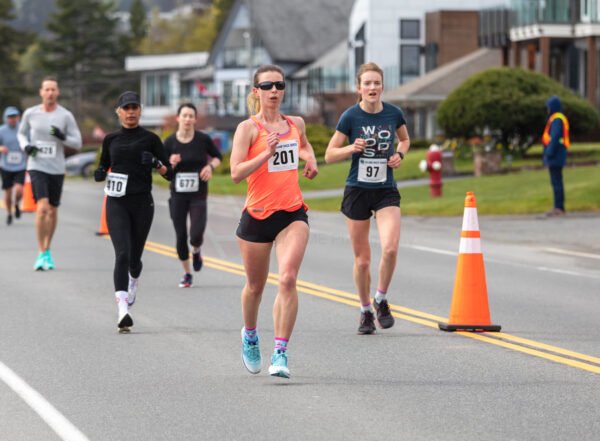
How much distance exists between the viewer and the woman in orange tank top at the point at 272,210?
7.56 m

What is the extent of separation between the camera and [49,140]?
1379cm

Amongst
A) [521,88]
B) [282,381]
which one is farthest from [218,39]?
[282,381]

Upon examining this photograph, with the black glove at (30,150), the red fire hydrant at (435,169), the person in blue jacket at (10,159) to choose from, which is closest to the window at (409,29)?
the red fire hydrant at (435,169)

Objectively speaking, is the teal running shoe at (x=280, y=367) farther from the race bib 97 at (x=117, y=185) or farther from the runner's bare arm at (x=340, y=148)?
the race bib 97 at (x=117, y=185)

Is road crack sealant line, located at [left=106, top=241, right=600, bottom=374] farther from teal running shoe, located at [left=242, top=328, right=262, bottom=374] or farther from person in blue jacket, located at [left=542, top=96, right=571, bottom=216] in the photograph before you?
person in blue jacket, located at [left=542, top=96, right=571, bottom=216]

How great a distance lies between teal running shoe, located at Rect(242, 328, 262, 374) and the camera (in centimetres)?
775

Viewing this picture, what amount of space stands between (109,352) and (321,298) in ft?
11.3

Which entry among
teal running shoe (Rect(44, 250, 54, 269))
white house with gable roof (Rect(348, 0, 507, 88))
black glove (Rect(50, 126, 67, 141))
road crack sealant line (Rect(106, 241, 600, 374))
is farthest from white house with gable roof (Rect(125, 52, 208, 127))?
road crack sealant line (Rect(106, 241, 600, 374))

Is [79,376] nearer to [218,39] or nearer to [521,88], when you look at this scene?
[521,88]

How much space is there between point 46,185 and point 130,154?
4108mm

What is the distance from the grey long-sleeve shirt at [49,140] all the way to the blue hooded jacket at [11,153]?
8.03 meters

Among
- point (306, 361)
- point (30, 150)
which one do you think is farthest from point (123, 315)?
point (30, 150)

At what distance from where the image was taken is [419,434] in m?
6.27

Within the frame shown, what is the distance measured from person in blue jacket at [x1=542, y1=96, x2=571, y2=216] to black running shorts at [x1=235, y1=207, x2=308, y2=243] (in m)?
14.1
